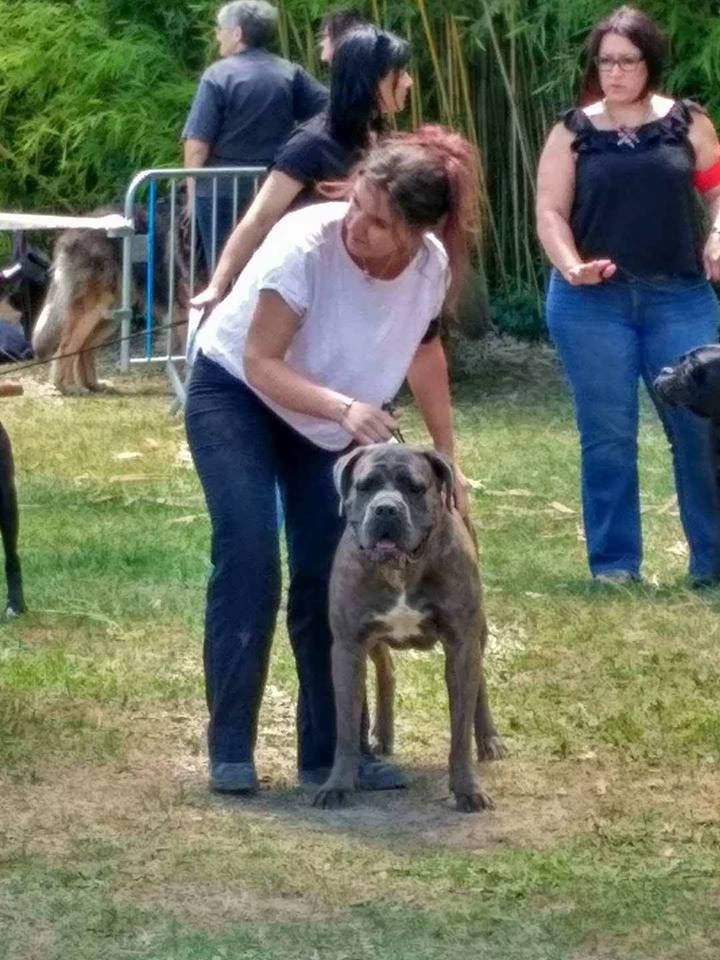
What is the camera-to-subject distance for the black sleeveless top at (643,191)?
7988 mm

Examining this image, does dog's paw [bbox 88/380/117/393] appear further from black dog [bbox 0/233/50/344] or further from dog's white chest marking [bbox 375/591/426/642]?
dog's white chest marking [bbox 375/591/426/642]

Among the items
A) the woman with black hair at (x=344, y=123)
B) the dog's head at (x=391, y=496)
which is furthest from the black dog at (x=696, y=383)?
the dog's head at (x=391, y=496)

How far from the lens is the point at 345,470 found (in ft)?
17.5

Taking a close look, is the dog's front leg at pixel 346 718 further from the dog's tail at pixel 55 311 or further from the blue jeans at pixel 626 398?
the dog's tail at pixel 55 311

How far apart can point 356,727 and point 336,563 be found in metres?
0.42

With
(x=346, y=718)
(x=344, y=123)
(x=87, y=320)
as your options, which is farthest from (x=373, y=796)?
(x=87, y=320)

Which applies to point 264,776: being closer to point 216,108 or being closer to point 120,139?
point 216,108

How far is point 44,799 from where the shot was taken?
18.5ft

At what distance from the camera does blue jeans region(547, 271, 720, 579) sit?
813 centimetres

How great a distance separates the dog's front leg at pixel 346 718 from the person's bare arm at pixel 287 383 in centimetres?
54

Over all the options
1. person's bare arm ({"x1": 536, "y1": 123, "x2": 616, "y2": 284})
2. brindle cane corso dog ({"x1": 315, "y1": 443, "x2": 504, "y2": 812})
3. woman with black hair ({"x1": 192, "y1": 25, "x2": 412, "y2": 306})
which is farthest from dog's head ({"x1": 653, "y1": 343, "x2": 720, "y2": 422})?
brindle cane corso dog ({"x1": 315, "y1": 443, "x2": 504, "y2": 812})

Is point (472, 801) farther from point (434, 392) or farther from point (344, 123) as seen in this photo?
point (344, 123)

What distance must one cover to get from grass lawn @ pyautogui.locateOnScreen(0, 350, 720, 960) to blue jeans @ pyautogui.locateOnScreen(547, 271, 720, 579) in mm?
203

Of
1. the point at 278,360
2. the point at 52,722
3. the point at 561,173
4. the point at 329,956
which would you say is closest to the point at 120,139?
the point at 561,173
